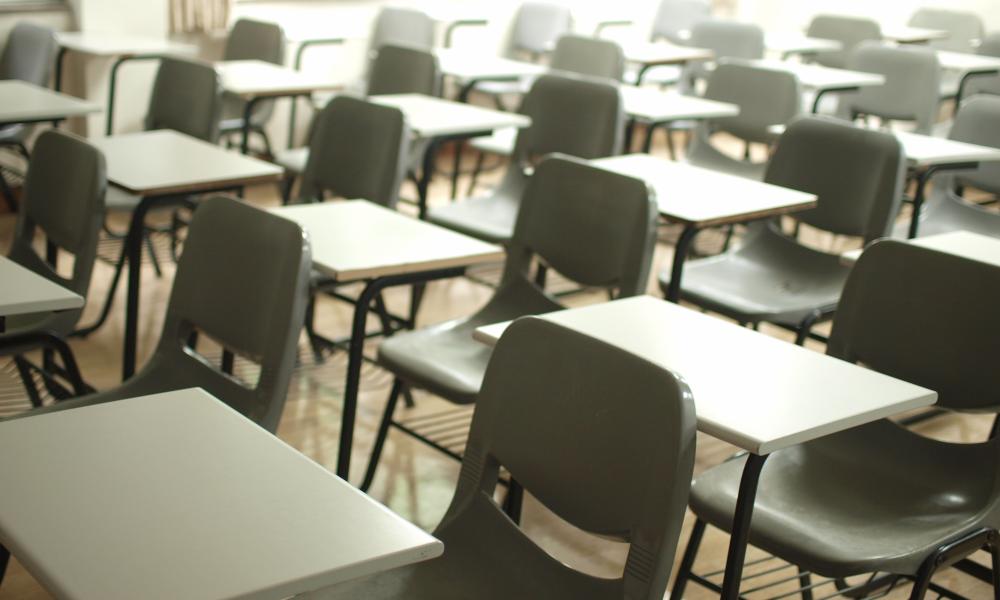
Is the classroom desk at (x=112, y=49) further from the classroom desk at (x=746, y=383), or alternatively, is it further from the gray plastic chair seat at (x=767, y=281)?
the classroom desk at (x=746, y=383)

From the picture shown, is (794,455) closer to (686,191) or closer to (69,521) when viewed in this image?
(686,191)

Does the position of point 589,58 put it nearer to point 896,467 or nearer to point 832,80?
point 832,80

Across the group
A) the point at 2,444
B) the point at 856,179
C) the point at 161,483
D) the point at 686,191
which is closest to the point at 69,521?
the point at 161,483

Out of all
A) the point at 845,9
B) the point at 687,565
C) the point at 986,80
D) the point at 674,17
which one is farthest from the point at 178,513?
the point at 845,9

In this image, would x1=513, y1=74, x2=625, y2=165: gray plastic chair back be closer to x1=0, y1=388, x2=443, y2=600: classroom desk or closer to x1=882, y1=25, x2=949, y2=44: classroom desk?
x1=0, y1=388, x2=443, y2=600: classroom desk

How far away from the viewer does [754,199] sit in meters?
3.37

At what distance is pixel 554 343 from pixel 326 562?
614 millimetres

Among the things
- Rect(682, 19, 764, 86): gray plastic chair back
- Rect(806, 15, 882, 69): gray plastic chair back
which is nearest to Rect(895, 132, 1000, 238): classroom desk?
Rect(682, 19, 764, 86): gray plastic chair back

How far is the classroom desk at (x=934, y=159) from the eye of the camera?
401 centimetres

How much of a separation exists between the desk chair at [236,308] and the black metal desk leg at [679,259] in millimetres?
1291

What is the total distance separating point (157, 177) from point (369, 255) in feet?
2.97

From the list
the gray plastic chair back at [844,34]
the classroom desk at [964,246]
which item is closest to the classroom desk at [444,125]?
the classroom desk at [964,246]

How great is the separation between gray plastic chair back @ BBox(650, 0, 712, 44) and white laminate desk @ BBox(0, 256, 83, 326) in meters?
6.49

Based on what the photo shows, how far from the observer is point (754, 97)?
16.4 feet
